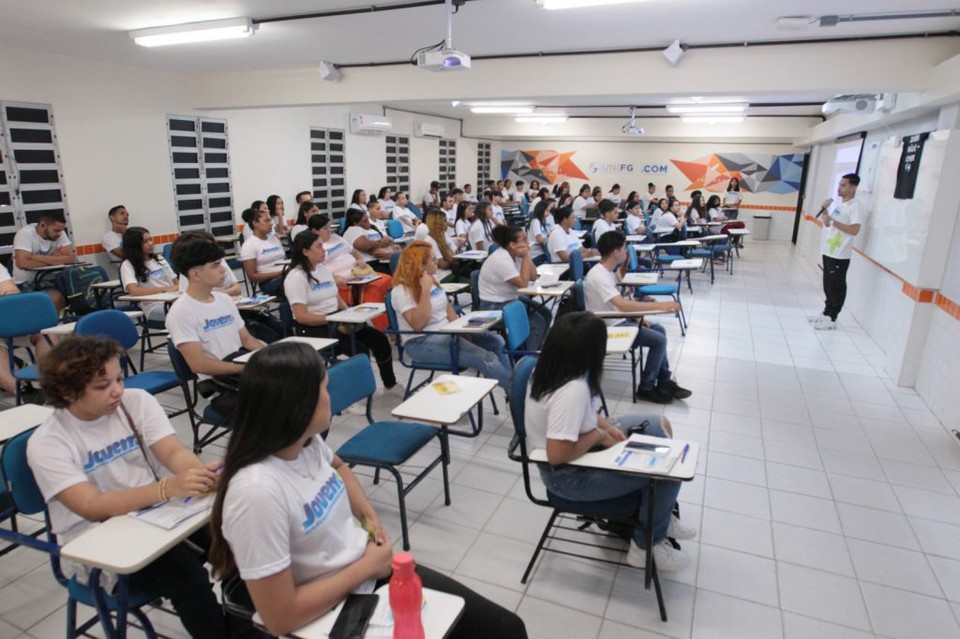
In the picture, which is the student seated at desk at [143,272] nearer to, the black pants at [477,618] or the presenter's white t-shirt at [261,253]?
the presenter's white t-shirt at [261,253]

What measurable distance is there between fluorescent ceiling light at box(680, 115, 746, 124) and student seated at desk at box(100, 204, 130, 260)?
434 inches

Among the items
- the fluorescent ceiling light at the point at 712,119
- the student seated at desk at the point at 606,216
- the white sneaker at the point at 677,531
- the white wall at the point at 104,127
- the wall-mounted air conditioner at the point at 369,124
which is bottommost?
the white sneaker at the point at 677,531

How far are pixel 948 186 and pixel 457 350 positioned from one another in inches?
163

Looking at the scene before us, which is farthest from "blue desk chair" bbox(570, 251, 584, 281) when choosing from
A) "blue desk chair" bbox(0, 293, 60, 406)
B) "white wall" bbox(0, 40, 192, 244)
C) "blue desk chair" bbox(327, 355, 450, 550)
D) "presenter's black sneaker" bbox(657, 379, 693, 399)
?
"white wall" bbox(0, 40, 192, 244)

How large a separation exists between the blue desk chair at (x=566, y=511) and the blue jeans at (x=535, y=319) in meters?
2.22

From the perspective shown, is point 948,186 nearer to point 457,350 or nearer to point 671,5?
point 671,5

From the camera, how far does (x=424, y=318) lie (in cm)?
389

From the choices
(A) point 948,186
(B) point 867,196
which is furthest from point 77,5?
(B) point 867,196

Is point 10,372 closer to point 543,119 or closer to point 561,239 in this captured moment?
point 561,239

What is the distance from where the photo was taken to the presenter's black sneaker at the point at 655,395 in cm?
449

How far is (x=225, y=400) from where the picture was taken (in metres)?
3.12

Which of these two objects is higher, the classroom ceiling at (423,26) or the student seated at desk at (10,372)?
the classroom ceiling at (423,26)

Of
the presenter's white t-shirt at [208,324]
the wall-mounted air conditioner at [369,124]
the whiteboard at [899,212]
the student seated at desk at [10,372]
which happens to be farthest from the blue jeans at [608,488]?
the wall-mounted air conditioner at [369,124]

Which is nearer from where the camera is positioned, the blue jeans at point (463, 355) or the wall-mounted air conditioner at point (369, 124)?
the blue jeans at point (463, 355)
